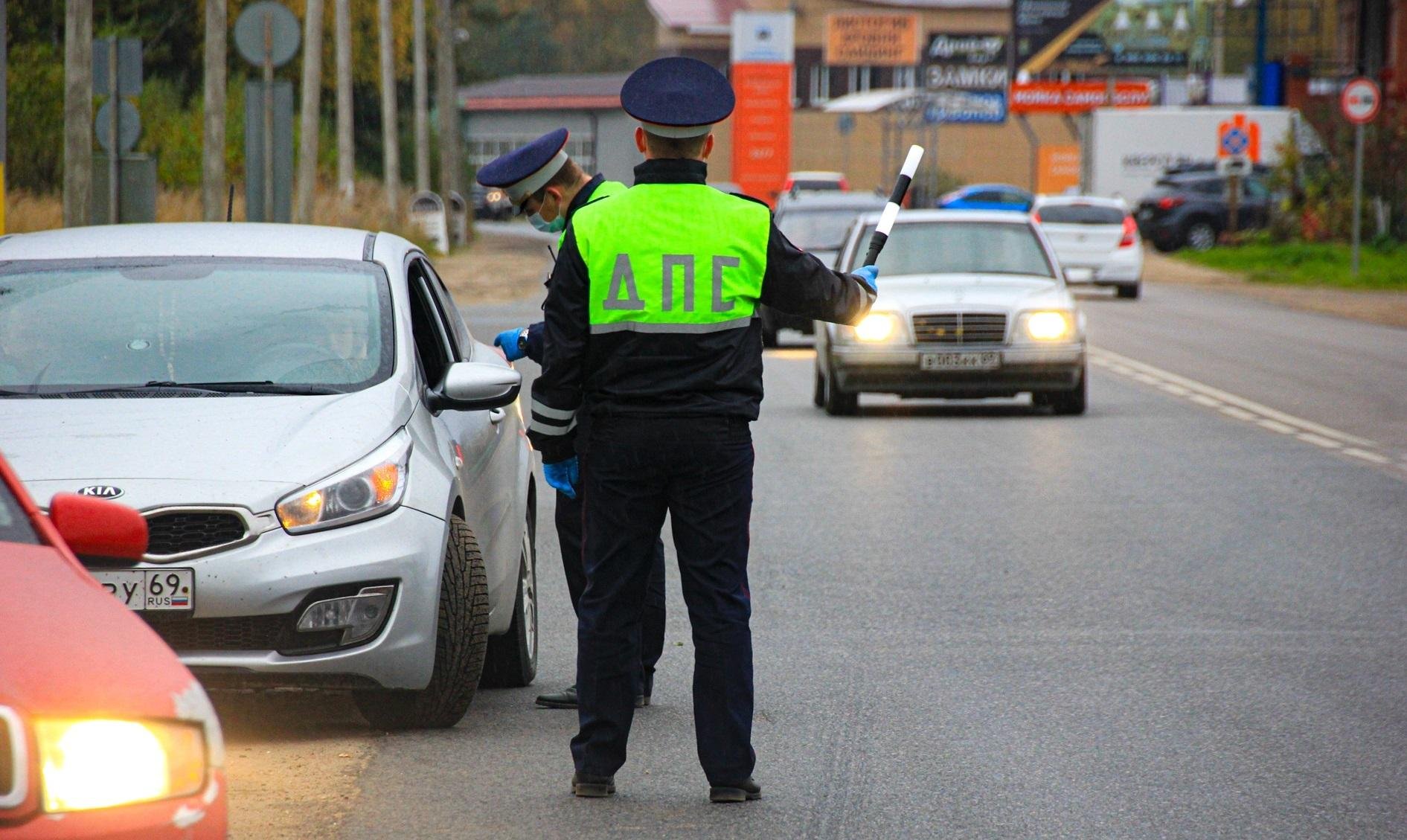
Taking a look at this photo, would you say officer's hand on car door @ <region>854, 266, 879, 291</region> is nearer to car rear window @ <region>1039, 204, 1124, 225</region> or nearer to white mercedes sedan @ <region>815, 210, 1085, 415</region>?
white mercedes sedan @ <region>815, 210, 1085, 415</region>

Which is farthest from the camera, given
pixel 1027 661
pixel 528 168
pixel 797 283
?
pixel 1027 661

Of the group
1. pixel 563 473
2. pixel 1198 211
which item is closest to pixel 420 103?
pixel 1198 211

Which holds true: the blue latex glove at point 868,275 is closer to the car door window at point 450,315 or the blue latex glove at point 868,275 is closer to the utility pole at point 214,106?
the car door window at point 450,315

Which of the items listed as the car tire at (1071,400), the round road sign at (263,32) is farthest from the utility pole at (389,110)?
the car tire at (1071,400)

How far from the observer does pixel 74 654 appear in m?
3.19

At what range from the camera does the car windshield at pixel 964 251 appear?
56.9ft

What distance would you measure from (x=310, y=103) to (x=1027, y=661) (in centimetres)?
2859

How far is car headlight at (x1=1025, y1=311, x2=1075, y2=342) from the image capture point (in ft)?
53.4

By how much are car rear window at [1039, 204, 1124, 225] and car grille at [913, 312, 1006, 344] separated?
1829 cm

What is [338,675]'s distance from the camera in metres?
5.82

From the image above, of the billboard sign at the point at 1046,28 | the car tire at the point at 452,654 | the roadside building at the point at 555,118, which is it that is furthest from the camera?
the roadside building at the point at 555,118

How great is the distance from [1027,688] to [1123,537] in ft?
A: 12.1

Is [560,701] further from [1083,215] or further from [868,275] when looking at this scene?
[1083,215]

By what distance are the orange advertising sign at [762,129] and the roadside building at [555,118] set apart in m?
34.8
